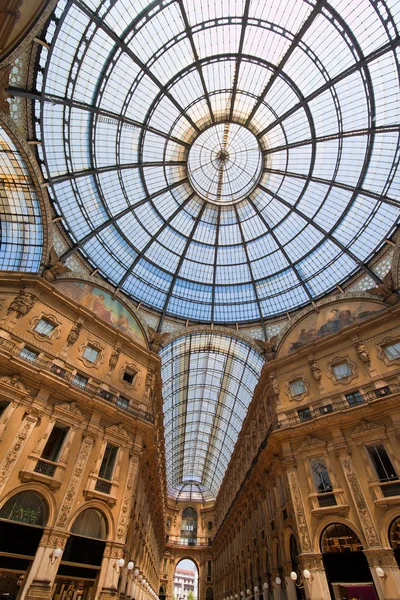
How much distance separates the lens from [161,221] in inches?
1273

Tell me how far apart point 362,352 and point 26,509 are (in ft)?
78.2

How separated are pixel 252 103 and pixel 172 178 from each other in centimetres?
975

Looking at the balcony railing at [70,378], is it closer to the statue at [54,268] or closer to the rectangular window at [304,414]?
the statue at [54,268]

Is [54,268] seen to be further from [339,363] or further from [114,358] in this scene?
[339,363]

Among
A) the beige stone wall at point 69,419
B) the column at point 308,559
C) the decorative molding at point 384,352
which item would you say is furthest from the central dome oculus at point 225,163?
the column at point 308,559

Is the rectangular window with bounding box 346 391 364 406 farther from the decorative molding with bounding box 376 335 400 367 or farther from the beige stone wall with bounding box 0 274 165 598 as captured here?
the beige stone wall with bounding box 0 274 165 598

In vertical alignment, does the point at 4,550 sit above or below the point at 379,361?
below

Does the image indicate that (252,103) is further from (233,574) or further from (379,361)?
(233,574)

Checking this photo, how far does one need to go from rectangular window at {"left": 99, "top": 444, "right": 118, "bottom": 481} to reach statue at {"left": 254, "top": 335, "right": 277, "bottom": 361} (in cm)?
1575

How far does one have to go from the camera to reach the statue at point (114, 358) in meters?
25.5

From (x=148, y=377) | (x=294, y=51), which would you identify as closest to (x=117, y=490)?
(x=148, y=377)

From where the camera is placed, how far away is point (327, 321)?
28156 mm

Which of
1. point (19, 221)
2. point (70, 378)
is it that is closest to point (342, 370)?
point (70, 378)

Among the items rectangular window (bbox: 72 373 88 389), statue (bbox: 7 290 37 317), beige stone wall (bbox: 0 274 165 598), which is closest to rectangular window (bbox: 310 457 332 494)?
beige stone wall (bbox: 0 274 165 598)
